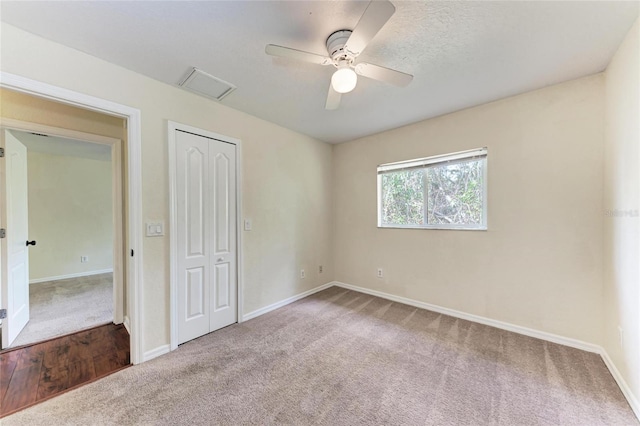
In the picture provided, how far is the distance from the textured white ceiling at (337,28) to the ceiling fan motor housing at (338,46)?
0.03 metres

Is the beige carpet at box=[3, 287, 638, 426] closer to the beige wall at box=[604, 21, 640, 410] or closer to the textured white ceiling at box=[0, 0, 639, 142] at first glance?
the beige wall at box=[604, 21, 640, 410]

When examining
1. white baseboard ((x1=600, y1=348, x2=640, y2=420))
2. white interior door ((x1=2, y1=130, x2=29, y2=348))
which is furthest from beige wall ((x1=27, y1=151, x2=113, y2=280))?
white baseboard ((x1=600, y1=348, x2=640, y2=420))

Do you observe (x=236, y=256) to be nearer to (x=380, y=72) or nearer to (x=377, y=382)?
(x=377, y=382)

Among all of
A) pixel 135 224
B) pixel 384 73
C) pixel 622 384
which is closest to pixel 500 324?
pixel 622 384

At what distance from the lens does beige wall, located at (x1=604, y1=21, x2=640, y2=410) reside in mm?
1538

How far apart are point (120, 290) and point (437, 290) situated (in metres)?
3.80

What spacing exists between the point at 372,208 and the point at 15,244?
13.4ft

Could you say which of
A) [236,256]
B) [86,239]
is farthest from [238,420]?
[86,239]

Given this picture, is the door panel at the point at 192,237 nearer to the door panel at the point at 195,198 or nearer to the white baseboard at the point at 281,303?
the door panel at the point at 195,198

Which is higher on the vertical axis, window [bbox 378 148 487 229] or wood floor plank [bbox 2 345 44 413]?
window [bbox 378 148 487 229]

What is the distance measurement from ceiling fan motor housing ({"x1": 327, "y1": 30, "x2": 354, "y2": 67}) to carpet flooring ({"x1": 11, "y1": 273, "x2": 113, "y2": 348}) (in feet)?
12.3

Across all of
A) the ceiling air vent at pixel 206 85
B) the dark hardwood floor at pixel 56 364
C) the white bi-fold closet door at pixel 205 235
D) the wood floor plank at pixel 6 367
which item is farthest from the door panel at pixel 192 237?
the wood floor plank at pixel 6 367

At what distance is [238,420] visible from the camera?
146cm

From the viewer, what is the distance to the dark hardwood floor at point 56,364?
1689mm
